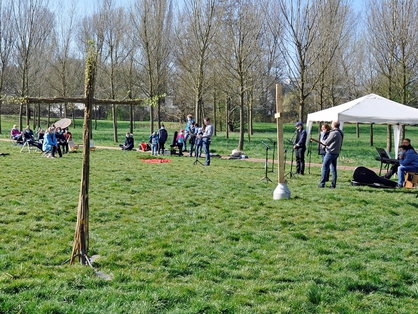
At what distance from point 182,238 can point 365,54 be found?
32769 millimetres

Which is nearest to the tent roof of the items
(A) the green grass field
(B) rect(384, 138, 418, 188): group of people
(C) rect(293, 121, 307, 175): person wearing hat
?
(C) rect(293, 121, 307, 175): person wearing hat

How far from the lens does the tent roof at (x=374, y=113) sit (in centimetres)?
1318

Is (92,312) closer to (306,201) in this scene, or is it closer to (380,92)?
(306,201)

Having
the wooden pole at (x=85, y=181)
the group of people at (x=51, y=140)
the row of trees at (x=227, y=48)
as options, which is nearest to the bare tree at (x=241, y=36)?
the row of trees at (x=227, y=48)

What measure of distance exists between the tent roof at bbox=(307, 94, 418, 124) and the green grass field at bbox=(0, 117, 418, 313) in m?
2.59

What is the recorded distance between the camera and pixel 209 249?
6.17 m

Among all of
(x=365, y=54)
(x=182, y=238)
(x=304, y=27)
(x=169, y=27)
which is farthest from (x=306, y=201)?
(x=365, y=54)

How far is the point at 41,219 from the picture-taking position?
759 centimetres

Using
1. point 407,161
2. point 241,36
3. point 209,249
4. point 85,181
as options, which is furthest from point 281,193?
point 241,36

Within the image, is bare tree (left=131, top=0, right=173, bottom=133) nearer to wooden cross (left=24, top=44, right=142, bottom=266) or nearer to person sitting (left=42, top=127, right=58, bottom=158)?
person sitting (left=42, top=127, right=58, bottom=158)

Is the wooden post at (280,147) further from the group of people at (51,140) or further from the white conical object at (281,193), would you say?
the group of people at (51,140)

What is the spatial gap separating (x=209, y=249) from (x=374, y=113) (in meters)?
9.10

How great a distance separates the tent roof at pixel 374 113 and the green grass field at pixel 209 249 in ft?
8.51

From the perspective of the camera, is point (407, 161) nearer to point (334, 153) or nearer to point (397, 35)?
point (334, 153)
